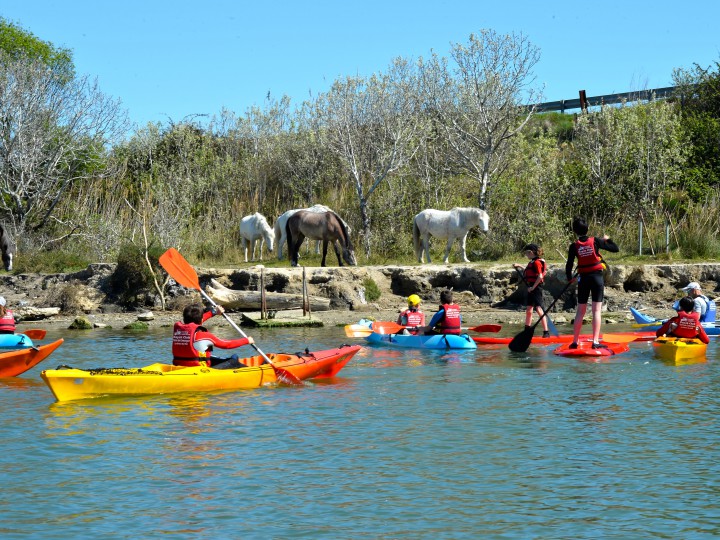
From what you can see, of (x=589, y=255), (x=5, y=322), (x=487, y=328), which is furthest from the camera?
(x=487, y=328)

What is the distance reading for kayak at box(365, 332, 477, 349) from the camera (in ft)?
52.9

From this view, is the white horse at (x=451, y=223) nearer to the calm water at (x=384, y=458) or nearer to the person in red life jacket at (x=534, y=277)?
the person in red life jacket at (x=534, y=277)

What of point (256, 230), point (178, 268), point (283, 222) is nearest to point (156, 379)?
point (178, 268)

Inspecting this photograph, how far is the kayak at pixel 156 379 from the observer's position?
11.7 meters

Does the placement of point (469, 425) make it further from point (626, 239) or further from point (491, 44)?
point (491, 44)

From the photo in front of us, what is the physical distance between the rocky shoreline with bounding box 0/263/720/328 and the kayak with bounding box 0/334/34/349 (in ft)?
22.5

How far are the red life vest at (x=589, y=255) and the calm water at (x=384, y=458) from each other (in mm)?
1503

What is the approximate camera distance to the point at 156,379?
39.3 ft

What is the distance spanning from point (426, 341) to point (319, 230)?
30.5 feet

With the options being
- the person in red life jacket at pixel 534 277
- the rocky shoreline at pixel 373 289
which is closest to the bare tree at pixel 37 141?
the rocky shoreline at pixel 373 289

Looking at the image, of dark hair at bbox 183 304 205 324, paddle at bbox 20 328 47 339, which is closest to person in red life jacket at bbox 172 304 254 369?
dark hair at bbox 183 304 205 324

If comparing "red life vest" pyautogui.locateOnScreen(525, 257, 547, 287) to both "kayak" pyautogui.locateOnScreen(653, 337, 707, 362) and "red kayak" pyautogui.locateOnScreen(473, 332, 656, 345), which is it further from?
"kayak" pyautogui.locateOnScreen(653, 337, 707, 362)

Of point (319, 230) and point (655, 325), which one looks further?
point (319, 230)

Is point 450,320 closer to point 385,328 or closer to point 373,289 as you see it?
point 385,328
